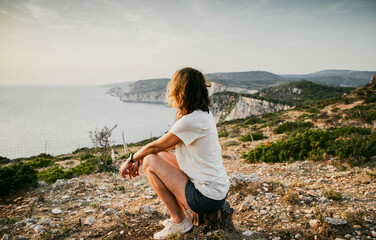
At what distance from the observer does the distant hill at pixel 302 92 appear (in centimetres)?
5394

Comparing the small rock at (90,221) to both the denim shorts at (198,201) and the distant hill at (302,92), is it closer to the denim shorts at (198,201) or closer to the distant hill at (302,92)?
the denim shorts at (198,201)

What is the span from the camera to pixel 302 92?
202 feet

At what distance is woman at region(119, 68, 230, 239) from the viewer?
6.38 ft

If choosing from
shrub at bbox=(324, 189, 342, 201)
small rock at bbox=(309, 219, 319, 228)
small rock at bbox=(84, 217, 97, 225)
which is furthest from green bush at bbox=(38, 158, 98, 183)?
shrub at bbox=(324, 189, 342, 201)

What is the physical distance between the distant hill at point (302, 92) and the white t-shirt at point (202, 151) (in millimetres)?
55677

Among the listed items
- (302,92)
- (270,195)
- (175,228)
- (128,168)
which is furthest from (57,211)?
(302,92)

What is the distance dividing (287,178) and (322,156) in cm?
171

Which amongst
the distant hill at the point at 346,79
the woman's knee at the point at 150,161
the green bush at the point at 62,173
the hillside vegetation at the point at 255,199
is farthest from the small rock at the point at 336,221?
the distant hill at the point at 346,79

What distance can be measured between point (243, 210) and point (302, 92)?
68.7 m

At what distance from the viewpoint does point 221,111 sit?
2820 inches

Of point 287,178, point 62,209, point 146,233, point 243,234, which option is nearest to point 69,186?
point 62,209

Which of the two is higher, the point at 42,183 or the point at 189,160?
the point at 189,160

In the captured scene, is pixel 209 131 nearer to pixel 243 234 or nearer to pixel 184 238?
pixel 184 238

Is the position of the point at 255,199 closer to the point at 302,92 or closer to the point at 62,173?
the point at 62,173
